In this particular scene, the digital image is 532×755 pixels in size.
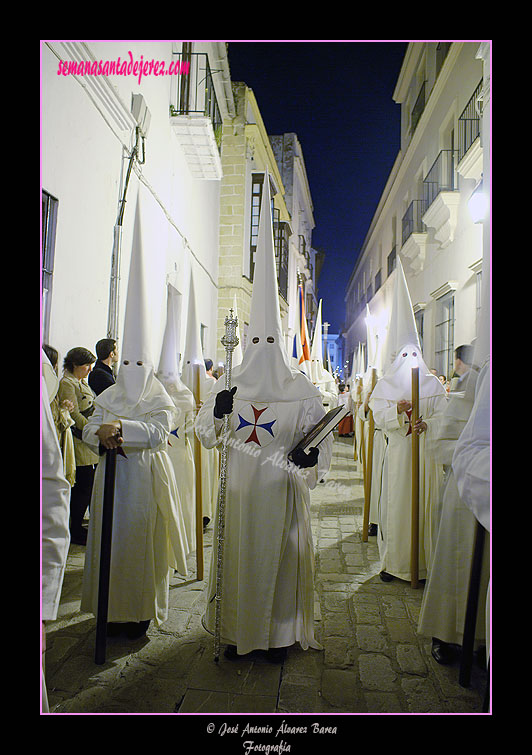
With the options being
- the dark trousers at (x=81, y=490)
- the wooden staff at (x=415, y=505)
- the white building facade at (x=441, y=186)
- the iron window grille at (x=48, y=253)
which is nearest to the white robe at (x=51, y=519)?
the wooden staff at (x=415, y=505)

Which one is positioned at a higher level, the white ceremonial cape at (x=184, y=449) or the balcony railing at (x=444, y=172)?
the balcony railing at (x=444, y=172)

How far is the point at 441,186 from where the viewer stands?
957 centimetres

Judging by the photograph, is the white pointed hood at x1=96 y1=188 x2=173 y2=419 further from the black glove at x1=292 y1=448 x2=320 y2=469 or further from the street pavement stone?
the street pavement stone

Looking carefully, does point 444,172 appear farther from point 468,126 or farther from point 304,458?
point 304,458

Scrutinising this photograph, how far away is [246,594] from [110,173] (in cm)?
490

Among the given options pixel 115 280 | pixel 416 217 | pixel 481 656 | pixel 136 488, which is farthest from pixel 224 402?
pixel 416 217

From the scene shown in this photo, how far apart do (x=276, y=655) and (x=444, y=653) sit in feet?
3.01

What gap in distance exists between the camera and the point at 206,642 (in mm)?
3104

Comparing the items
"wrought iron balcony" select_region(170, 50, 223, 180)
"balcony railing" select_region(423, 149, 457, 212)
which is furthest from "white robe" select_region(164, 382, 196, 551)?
"balcony railing" select_region(423, 149, 457, 212)

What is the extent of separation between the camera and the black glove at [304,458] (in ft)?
9.68

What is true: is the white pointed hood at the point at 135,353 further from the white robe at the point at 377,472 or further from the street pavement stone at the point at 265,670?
the white robe at the point at 377,472

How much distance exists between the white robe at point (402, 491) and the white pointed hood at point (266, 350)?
4.98 ft
